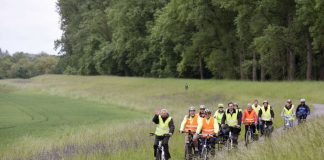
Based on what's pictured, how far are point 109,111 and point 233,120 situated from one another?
2697 cm

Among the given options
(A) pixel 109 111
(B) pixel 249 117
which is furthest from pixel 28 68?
(B) pixel 249 117

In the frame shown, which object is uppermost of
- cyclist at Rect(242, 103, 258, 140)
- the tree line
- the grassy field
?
the tree line

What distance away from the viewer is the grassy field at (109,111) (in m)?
22.7

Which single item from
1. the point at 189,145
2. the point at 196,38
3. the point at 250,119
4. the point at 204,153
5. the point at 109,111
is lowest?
the point at 109,111

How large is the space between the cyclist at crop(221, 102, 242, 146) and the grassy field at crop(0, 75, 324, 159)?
234 cm

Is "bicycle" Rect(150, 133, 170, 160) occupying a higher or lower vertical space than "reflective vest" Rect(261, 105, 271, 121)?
lower

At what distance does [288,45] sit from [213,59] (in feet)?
46.6

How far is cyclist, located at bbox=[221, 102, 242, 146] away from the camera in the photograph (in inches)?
802

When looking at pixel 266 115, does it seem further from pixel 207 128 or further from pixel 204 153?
pixel 204 153

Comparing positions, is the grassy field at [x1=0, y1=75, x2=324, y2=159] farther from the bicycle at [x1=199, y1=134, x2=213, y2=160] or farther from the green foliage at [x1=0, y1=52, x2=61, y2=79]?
the green foliage at [x1=0, y1=52, x2=61, y2=79]

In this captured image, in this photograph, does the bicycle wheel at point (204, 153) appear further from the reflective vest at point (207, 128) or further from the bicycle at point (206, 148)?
the reflective vest at point (207, 128)

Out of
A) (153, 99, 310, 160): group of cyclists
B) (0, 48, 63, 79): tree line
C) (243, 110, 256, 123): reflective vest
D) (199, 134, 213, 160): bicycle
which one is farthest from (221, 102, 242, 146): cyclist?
(0, 48, 63, 79): tree line

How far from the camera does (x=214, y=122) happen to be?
18.0 m

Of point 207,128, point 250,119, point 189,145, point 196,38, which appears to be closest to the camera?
point 207,128
